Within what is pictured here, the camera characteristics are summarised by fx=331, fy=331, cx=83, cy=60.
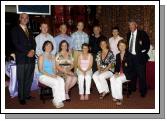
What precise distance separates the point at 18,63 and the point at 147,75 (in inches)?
102

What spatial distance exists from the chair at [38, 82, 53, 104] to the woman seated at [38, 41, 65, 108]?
0.37 feet

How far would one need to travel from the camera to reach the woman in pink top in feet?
18.7

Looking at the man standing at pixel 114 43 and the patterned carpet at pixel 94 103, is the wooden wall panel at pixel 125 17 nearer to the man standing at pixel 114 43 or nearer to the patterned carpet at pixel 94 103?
the man standing at pixel 114 43

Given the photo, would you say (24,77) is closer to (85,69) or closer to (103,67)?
(85,69)

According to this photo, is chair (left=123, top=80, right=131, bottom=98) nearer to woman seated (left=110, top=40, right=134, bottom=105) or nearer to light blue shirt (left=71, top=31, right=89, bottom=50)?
woman seated (left=110, top=40, right=134, bottom=105)

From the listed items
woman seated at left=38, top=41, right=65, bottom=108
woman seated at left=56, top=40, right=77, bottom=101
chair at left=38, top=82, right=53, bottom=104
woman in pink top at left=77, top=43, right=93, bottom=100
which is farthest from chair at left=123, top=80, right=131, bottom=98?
chair at left=38, top=82, right=53, bottom=104

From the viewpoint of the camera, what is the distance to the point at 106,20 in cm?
821

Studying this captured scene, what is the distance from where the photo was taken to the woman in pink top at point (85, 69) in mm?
5711

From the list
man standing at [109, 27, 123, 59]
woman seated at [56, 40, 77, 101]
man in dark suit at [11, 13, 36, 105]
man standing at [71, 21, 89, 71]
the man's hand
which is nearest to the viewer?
man in dark suit at [11, 13, 36, 105]

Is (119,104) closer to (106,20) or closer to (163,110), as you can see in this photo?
(163,110)

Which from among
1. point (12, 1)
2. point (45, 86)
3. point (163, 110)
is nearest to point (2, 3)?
point (12, 1)

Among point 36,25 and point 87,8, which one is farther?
point 87,8

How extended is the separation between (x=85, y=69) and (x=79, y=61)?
6.9 inches

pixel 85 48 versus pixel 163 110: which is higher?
pixel 85 48
